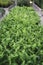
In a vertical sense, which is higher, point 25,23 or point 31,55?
point 31,55

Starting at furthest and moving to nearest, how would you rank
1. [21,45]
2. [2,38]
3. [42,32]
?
[42,32] < [2,38] < [21,45]

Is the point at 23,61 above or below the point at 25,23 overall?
above

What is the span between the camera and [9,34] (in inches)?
187

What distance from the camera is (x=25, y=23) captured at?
19.1 ft

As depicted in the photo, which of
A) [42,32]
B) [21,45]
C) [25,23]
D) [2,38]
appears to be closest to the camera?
[21,45]

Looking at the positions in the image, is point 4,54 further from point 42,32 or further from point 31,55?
point 42,32

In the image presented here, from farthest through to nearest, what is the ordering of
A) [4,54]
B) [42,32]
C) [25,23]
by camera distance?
[25,23], [42,32], [4,54]

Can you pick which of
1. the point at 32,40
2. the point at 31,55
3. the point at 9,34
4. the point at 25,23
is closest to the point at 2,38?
the point at 9,34

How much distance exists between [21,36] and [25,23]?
1.14 meters

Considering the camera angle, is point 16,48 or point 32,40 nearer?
point 16,48

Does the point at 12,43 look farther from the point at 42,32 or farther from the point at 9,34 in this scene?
the point at 42,32

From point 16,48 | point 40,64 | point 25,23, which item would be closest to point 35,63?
point 40,64

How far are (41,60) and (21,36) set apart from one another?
1118mm

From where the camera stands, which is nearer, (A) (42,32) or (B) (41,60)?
(B) (41,60)
